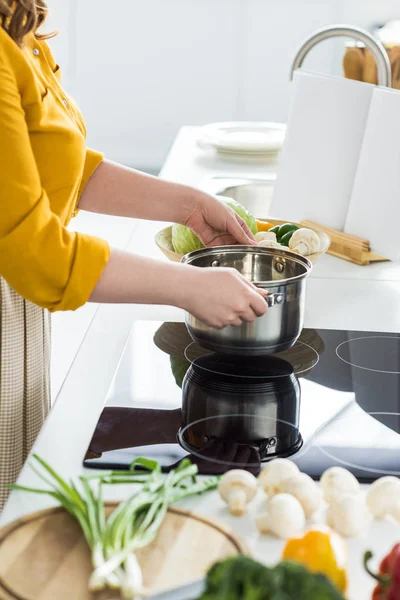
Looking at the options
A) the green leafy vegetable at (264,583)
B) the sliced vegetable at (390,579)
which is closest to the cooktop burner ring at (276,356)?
the sliced vegetable at (390,579)

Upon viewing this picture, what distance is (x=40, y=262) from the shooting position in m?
0.97

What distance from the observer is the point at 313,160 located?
184 centimetres

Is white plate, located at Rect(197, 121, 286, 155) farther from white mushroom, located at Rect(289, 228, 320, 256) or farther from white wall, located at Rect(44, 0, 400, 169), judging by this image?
white wall, located at Rect(44, 0, 400, 169)

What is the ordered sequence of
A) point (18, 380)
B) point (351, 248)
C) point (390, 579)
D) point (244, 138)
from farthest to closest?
point (244, 138) → point (351, 248) → point (18, 380) → point (390, 579)

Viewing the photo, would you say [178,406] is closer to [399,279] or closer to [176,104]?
[399,279]

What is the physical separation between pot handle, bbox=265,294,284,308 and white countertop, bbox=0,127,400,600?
254 millimetres

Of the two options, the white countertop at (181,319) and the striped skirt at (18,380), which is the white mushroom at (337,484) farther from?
the striped skirt at (18,380)

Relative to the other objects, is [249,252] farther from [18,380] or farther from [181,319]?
[18,380]

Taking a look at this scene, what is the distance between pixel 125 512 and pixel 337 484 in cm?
22

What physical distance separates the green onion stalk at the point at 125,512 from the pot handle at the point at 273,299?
28 centimetres

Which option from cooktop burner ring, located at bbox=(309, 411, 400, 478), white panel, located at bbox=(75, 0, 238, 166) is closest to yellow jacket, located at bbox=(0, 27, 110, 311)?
cooktop burner ring, located at bbox=(309, 411, 400, 478)

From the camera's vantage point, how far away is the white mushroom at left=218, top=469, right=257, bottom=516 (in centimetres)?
82

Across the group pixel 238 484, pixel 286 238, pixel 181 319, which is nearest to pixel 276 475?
pixel 238 484

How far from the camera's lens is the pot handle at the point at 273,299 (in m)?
1.09
